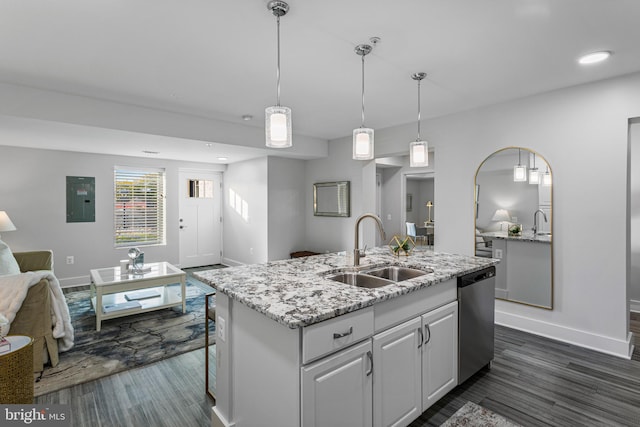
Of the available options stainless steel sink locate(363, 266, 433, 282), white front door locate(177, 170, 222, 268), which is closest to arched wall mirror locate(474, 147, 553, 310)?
stainless steel sink locate(363, 266, 433, 282)

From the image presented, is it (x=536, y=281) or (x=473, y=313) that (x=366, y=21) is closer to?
(x=473, y=313)

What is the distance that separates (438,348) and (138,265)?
12.2 ft

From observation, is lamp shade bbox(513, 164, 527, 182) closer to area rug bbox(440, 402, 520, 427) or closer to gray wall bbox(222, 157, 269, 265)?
area rug bbox(440, 402, 520, 427)

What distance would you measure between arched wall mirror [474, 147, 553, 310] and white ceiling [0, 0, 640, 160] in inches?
29.0

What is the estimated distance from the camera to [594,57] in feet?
8.21

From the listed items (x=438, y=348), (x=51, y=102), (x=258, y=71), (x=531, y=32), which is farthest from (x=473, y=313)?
(x=51, y=102)

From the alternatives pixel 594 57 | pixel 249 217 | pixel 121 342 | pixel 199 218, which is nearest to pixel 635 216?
pixel 594 57

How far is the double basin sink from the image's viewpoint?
2.20 m

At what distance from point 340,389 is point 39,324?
8.49 feet

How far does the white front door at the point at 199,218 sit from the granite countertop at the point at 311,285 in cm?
484

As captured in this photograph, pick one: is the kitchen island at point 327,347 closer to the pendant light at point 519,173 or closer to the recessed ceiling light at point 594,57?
the pendant light at point 519,173

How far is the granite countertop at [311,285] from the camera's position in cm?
142

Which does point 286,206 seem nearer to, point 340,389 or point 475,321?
point 475,321

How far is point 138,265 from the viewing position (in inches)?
162
